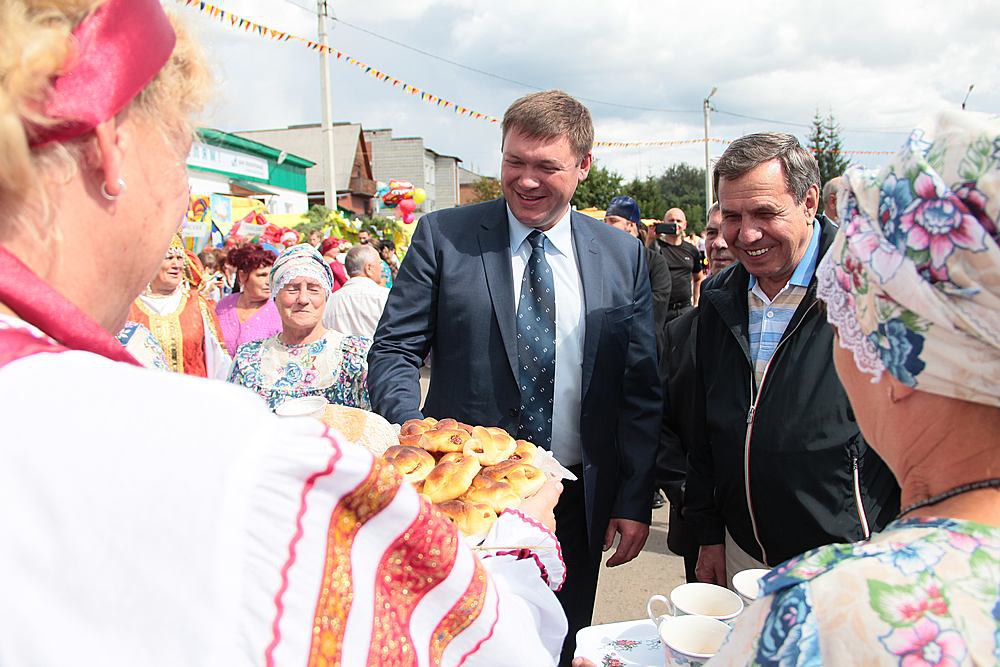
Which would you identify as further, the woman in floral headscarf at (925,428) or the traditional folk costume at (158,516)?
Result: the woman in floral headscarf at (925,428)

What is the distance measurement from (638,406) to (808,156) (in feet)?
3.70

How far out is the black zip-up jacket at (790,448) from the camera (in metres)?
2.15

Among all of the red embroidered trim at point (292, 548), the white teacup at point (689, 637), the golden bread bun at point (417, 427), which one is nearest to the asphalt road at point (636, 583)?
the golden bread bun at point (417, 427)

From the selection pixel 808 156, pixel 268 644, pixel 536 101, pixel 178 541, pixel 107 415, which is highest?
pixel 536 101

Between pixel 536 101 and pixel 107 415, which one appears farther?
pixel 536 101

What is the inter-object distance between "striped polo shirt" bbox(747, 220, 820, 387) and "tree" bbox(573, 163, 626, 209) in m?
39.9

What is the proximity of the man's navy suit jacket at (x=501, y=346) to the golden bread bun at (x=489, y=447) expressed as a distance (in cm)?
61

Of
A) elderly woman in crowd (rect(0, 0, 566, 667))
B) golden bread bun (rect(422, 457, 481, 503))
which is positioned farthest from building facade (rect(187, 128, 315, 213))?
elderly woman in crowd (rect(0, 0, 566, 667))

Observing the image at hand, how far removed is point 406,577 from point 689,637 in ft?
2.68

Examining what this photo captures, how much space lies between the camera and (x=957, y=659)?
769mm

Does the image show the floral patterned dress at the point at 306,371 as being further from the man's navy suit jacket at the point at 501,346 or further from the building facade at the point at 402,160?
the building facade at the point at 402,160

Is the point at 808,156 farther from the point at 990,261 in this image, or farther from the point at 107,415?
the point at 107,415

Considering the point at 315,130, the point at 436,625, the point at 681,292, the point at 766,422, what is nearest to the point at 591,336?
the point at 766,422

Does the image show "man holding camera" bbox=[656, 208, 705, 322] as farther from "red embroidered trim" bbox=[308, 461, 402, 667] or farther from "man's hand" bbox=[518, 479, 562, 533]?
"red embroidered trim" bbox=[308, 461, 402, 667]
